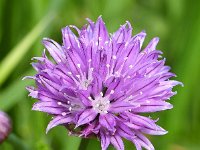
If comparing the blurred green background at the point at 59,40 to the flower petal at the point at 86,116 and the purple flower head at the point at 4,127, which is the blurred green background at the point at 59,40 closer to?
the purple flower head at the point at 4,127

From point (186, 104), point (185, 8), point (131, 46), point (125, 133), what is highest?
point (185, 8)

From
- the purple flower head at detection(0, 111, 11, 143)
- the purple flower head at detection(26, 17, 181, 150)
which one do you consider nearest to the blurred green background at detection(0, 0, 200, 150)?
the purple flower head at detection(0, 111, 11, 143)

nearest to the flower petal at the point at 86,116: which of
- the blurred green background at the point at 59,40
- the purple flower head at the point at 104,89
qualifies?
the purple flower head at the point at 104,89

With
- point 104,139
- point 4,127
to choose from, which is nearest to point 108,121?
point 104,139

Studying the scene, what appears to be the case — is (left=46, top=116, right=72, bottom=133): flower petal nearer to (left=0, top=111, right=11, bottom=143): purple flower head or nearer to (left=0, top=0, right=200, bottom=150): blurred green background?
(left=0, top=111, right=11, bottom=143): purple flower head

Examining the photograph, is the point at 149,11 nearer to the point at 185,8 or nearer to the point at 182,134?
the point at 185,8

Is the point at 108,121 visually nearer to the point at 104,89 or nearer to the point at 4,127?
the point at 104,89

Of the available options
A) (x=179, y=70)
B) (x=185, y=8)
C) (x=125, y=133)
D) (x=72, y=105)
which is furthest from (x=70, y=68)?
(x=185, y=8)
